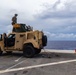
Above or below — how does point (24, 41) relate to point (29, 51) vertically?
above

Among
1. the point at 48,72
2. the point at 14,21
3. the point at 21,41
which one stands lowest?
the point at 48,72

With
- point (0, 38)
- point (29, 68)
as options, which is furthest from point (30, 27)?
point (29, 68)

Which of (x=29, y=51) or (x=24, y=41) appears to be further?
(x=24, y=41)

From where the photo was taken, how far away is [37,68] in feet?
59.3

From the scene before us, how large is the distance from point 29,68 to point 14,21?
9.54 metres

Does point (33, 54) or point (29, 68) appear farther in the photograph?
point (33, 54)

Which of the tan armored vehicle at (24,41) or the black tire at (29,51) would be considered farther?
the tan armored vehicle at (24,41)

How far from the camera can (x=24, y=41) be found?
2502 cm

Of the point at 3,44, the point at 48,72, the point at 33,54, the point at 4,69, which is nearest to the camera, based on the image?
the point at 48,72

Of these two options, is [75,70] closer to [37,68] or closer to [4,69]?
[37,68]

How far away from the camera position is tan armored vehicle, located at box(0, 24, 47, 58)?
80.4 ft

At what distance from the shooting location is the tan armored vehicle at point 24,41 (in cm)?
2450

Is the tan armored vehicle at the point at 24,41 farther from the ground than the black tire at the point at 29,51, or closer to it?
farther from the ground

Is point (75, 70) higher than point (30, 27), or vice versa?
point (30, 27)
